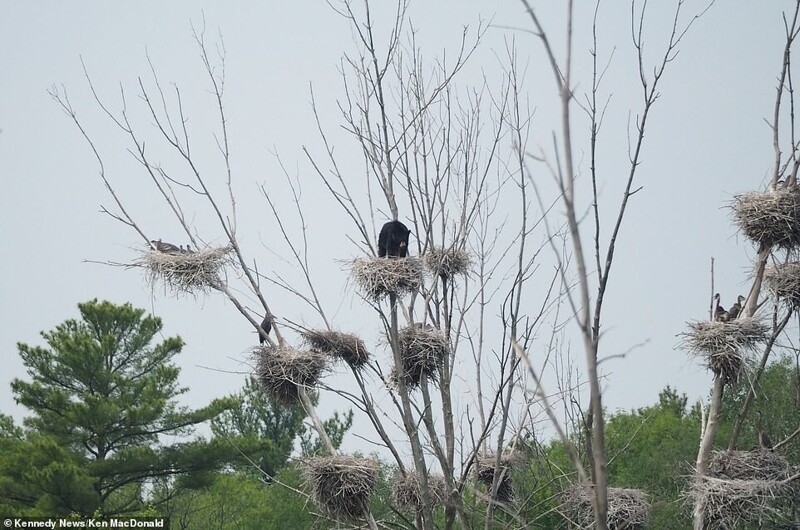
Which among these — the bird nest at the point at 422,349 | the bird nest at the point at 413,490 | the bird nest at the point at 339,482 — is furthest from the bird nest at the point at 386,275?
the bird nest at the point at 413,490

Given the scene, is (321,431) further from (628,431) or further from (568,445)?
(628,431)

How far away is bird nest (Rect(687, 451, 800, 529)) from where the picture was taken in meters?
9.77

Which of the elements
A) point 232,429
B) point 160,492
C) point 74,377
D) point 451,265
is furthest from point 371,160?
point 232,429

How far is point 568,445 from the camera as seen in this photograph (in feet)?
10.6

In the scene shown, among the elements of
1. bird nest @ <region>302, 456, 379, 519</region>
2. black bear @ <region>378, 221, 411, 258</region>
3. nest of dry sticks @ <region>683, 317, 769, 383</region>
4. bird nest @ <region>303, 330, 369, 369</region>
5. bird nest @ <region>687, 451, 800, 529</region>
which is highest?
black bear @ <region>378, 221, 411, 258</region>

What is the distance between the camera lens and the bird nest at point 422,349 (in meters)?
10.4

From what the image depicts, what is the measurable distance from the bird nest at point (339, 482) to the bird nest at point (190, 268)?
2.17m

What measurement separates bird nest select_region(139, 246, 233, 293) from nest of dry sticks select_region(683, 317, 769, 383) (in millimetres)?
4828

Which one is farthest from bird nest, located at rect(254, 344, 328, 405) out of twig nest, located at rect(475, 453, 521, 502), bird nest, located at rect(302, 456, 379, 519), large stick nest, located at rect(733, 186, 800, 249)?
large stick nest, located at rect(733, 186, 800, 249)

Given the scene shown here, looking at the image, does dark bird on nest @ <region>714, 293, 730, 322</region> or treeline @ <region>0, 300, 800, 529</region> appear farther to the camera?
treeline @ <region>0, 300, 800, 529</region>

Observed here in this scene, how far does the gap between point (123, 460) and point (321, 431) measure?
48.4ft

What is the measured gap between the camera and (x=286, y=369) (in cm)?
1097

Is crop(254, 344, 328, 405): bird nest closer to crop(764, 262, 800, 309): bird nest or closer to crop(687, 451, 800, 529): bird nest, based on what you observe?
crop(687, 451, 800, 529): bird nest

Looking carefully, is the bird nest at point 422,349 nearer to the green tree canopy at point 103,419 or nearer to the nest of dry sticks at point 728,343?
the nest of dry sticks at point 728,343
